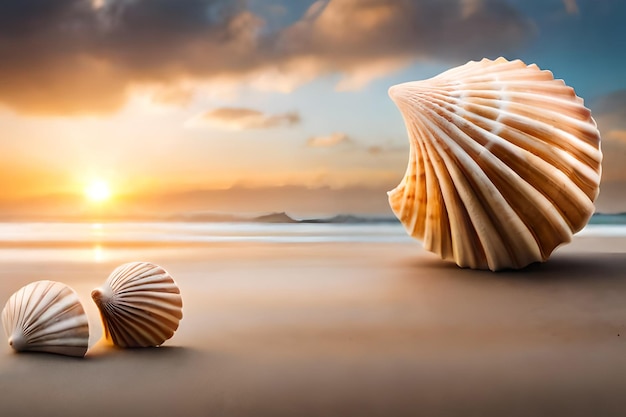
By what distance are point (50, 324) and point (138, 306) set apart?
184 mm

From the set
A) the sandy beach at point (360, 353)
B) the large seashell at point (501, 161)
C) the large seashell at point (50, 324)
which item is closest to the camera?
the sandy beach at point (360, 353)

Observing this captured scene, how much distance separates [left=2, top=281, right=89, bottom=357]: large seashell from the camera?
1261 millimetres

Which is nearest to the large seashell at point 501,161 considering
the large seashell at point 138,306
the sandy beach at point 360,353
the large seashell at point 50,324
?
the sandy beach at point 360,353

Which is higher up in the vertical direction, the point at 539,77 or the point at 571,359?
the point at 539,77

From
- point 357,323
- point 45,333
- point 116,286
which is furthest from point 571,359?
point 45,333

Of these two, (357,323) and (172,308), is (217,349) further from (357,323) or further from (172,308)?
(357,323)

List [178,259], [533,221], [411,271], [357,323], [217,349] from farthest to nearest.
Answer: [178,259]
[411,271]
[533,221]
[357,323]
[217,349]

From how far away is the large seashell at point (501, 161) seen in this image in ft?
7.54

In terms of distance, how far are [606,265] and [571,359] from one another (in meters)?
1.47

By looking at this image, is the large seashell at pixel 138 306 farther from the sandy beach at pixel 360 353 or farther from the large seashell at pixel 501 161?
the large seashell at pixel 501 161

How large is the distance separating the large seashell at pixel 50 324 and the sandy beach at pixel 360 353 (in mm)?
27

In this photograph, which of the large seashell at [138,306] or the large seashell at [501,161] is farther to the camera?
the large seashell at [501,161]

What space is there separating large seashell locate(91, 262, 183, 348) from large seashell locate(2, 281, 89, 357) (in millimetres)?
64

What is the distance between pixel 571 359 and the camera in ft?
4.36
